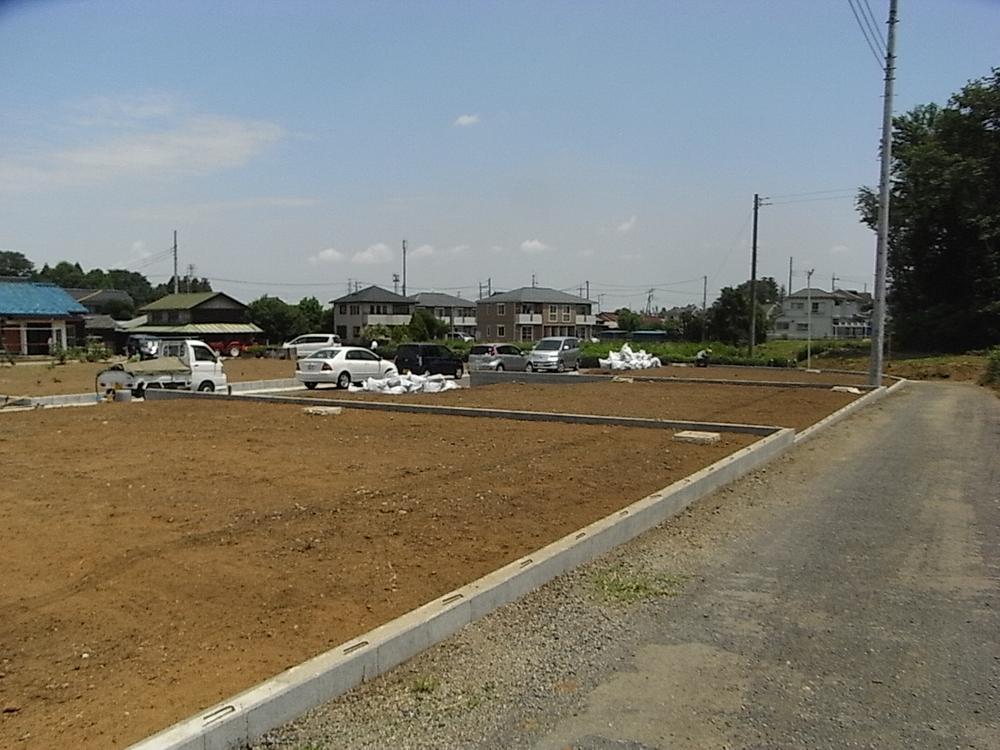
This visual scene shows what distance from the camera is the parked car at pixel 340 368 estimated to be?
26.1 m

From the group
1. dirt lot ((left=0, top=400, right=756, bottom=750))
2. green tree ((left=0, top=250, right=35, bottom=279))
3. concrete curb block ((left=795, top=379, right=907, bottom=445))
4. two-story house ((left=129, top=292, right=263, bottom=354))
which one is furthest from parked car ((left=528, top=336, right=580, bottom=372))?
green tree ((left=0, top=250, right=35, bottom=279))

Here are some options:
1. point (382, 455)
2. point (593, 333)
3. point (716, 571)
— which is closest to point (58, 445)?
point (382, 455)

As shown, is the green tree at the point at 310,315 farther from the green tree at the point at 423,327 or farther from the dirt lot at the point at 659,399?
the dirt lot at the point at 659,399

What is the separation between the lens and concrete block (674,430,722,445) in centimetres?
1307

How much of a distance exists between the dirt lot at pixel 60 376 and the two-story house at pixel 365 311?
1551 inches

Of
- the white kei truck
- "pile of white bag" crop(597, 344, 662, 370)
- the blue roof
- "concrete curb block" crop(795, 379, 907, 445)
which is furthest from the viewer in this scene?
the blue roof

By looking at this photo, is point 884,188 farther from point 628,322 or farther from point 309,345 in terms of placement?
point 628,322

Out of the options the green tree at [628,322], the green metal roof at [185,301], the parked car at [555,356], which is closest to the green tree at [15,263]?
the green metal roof at [185,301]

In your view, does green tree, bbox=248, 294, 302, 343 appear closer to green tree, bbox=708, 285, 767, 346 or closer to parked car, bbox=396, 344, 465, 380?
green tree, bbox=708, 285, 767, 346

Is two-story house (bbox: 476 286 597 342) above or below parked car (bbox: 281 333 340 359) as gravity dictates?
above

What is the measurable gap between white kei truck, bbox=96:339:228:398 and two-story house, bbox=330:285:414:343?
56336 mm

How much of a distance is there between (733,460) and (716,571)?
13.7 feet

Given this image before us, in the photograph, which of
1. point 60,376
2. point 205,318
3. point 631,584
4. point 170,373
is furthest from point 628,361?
point 205,318

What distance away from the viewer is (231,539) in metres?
6.83
